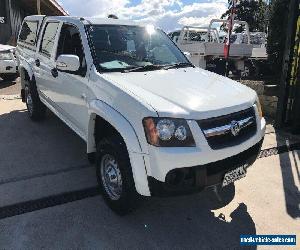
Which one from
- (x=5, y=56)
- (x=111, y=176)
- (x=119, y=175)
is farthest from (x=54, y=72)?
(x=5, y=56)

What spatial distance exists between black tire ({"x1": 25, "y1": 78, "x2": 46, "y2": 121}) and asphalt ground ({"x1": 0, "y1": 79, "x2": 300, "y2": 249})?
1.55m

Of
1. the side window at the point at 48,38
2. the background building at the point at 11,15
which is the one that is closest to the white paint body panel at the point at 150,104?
the side window at the point at 48,38

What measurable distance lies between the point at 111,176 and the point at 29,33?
450 cm

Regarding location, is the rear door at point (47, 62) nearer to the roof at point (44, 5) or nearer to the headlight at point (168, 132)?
the headlight at point (168, 132)

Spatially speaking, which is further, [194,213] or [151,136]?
[194,213]

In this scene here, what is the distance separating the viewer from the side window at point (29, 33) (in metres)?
6.72

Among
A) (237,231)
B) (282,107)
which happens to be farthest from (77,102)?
(282,107)

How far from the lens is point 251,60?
13750mm

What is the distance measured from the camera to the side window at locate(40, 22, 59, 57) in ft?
18.3

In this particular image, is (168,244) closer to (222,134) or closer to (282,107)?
(222,134)

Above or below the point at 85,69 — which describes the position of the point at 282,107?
below

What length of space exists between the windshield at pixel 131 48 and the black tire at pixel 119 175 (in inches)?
38.9

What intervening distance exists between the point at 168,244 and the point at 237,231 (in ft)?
2.45

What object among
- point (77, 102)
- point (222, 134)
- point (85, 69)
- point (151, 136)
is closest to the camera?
point (151, 136)
